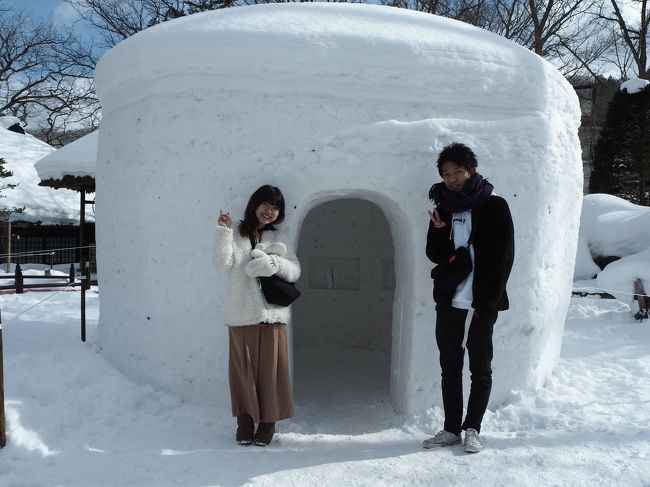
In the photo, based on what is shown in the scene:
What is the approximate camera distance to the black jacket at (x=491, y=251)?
2977mm

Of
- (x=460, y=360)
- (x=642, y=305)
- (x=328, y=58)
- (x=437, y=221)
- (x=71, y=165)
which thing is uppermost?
(x=71, y=165)

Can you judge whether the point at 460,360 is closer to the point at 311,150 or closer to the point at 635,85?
the point at 311,150

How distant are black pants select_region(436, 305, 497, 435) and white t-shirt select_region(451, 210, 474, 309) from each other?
0.20 ft

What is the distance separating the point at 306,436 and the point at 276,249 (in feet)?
4.48

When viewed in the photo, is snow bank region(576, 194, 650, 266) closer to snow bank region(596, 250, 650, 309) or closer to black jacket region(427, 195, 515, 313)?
snow bank region(596, 250, 650, 309)

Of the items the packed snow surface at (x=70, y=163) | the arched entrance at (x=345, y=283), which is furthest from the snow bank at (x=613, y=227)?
the packed snow surface at (x=70, y=163)

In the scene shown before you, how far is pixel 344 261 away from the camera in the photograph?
6.55 m

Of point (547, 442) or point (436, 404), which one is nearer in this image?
point (547, 442)

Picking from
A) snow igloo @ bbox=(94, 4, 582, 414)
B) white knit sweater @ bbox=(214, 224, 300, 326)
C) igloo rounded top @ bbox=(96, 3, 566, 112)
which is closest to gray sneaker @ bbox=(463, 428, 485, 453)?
snow igloo @ bbox=(94, 4, 582, 414)

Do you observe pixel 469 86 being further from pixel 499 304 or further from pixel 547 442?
pixel 547 442

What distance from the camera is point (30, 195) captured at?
15867mm

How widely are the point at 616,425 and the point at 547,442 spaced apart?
62 cm

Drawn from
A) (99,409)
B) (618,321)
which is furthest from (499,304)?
(618,321)

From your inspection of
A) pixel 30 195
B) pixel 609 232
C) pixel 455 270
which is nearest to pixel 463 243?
pixel 455 270
